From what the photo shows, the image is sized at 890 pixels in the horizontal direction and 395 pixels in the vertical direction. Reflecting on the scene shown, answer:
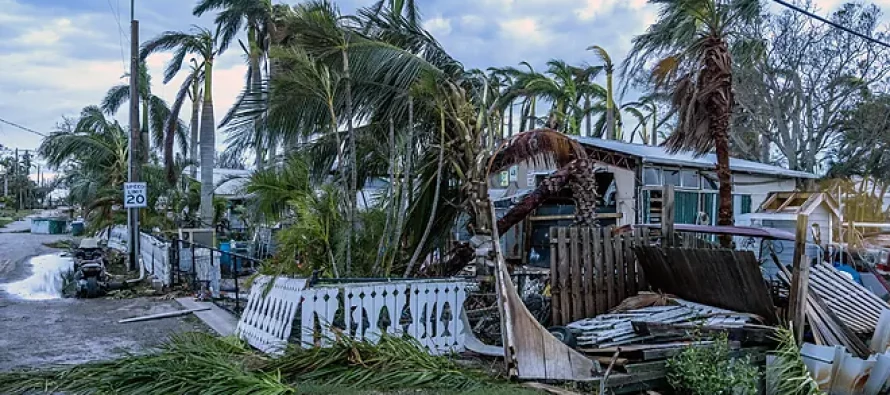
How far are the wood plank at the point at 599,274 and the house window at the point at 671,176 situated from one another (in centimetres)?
865

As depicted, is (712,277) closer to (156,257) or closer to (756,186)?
(156,257)

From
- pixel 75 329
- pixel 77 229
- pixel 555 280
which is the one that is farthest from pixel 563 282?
pixel 77 229

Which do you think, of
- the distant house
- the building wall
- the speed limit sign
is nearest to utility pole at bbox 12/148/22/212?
the speed limit sign

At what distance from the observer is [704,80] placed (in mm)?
9766

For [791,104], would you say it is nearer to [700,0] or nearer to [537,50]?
[537,50]

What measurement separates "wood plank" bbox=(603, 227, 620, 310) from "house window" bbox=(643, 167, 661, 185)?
765 centimetres

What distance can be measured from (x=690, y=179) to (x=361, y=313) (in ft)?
38.5

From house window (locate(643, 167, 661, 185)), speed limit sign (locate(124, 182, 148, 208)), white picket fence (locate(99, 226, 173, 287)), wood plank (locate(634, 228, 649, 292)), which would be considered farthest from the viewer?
house window (locate(643, 167, 661, 185))

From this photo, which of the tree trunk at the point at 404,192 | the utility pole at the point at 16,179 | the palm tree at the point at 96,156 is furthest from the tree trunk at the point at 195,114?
the utility pole at the point at 16,179

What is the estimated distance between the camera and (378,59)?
8.02 meters

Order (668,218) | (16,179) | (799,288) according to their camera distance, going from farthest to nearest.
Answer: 1. (16,179)
2. (668,218)
3. (799,288)

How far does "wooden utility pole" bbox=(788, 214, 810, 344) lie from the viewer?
6.16 metres

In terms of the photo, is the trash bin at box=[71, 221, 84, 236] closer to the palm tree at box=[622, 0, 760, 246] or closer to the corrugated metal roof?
the corrugated metal roof

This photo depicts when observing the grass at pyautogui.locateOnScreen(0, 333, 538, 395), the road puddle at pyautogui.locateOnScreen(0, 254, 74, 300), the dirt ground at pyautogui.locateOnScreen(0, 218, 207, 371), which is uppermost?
the grass at pyautogui.locateOnScreen(0, 333, 538, 395)
